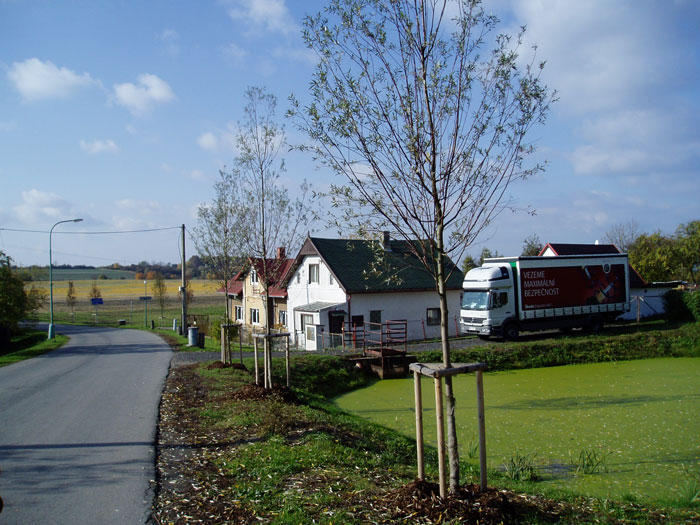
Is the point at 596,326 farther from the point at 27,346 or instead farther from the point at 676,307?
the point at 27,346

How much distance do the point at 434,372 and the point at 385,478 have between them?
2.01 metres

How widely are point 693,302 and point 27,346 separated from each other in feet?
130

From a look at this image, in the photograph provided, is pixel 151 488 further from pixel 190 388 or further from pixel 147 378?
pixel 147 378

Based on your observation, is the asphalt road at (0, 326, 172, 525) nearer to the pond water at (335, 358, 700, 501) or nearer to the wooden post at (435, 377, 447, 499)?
the wooden post at (435, 377, 447, 499)

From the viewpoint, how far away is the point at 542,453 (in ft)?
30.9

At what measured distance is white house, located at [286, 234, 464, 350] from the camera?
1183 inches

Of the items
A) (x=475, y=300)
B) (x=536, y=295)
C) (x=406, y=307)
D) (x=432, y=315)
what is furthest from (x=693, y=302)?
(x=406, y=307)

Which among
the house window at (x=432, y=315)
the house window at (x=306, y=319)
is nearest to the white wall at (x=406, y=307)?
the house window at (x=432, y=315)

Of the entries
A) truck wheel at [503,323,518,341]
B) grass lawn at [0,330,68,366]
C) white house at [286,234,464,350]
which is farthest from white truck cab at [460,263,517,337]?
grass lawn at [0,330,68,366]

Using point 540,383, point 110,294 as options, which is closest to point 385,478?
point 540,383

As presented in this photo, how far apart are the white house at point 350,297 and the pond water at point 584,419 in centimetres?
1101

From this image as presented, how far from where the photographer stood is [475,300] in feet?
85.6

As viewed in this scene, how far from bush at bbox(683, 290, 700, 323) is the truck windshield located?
14.7 meters

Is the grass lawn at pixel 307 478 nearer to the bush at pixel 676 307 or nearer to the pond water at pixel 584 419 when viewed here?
the pond water at pixel 584 419
